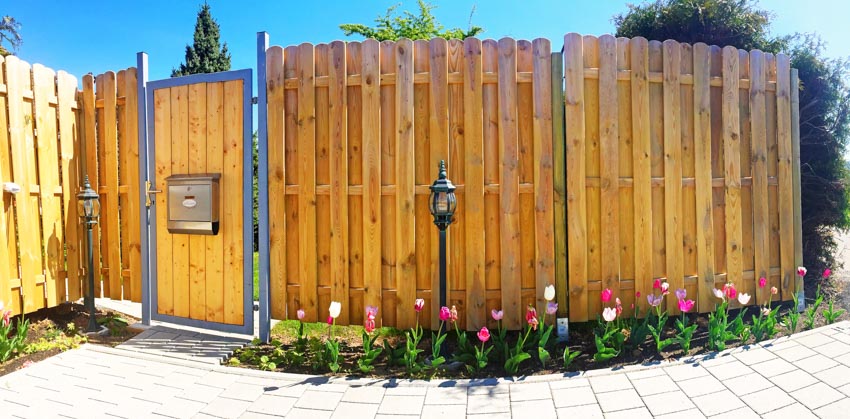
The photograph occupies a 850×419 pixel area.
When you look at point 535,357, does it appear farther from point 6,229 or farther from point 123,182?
point 6,229

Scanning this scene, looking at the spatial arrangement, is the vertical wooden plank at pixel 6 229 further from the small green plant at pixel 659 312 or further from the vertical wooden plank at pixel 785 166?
the vertical wooden plank at pixel 785 166

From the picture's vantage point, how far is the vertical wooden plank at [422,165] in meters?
3.51

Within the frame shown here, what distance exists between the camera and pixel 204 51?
17625 mm

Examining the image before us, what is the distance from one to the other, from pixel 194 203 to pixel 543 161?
3.05 metres

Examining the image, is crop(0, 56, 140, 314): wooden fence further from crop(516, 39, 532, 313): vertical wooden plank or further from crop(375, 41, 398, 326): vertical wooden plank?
crop(516, 39, 532, 313): vertical wooden plank

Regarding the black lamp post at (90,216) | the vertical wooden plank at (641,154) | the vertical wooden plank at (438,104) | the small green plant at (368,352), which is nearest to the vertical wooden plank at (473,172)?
the vertical wooden plank at (438,104)

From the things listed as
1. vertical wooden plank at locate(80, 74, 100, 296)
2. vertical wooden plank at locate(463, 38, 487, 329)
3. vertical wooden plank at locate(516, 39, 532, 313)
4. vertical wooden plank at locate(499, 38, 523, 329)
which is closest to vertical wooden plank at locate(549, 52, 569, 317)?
vertical wooden plank at locate(516, 39, 532, 313)

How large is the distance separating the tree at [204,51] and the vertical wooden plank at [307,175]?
52.5 feet

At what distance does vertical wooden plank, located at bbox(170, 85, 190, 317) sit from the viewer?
13.1 ft

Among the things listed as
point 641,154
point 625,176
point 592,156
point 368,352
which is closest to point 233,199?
point 368,352

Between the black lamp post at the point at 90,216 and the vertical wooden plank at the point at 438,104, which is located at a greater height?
the vertical wooden plank at the point at 438,104

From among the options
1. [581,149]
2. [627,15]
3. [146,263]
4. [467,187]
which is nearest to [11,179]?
[146,263]

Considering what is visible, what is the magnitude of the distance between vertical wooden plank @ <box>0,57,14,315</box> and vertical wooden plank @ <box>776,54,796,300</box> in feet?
23.6

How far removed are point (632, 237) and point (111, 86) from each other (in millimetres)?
5203
